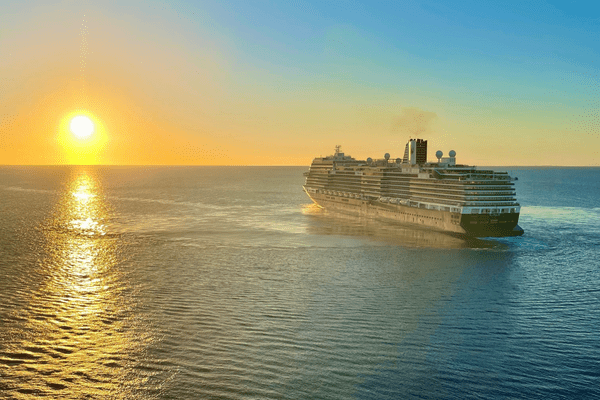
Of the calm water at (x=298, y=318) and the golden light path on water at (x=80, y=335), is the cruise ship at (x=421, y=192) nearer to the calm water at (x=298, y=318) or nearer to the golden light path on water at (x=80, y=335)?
the calm water at (x=298, y=318)

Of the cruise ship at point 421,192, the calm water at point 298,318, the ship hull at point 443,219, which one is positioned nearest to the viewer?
the calm water at point 298,318

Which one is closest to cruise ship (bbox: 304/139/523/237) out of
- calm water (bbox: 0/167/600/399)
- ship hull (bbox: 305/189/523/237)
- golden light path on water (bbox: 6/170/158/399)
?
ship hull (bbox: 305/189/523/237)

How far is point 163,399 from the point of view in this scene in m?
18.6

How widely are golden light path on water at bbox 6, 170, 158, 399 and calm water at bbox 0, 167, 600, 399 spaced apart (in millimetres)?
107

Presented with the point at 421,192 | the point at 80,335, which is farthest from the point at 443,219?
the point at 80,335

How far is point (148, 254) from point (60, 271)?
360 inches

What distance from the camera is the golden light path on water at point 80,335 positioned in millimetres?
19859

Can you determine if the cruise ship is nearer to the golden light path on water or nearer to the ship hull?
the ship hull

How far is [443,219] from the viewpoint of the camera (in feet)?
212

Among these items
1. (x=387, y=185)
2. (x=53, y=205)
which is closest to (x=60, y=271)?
(x=387, y=185)

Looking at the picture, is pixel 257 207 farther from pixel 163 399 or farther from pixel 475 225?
pixel 163 399

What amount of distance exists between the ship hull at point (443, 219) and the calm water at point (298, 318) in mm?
3744

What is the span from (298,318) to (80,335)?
12.2m

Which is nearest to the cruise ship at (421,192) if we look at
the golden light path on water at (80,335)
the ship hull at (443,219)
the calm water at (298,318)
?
the ship hull at (443,219)
